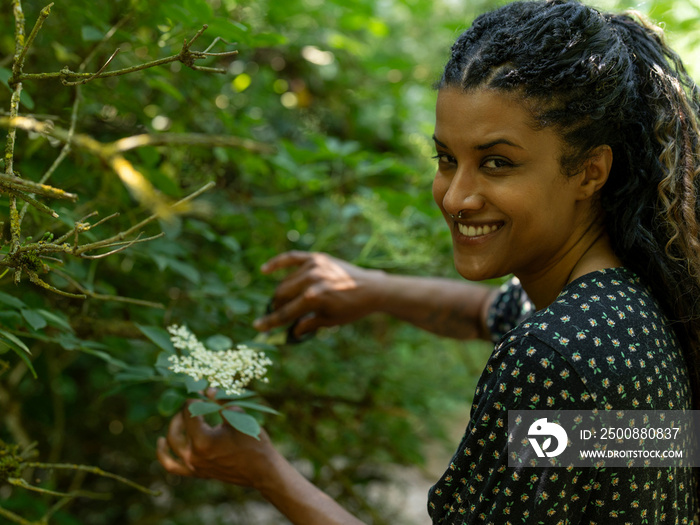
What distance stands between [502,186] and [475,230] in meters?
0.12

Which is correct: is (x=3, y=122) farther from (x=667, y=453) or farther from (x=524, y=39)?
(x=667, y=453)

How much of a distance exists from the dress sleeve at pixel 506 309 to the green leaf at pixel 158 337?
0.90 metres

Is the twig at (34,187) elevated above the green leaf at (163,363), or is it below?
above

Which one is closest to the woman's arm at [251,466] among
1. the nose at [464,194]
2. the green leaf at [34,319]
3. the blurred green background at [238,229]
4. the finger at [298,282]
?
the blurred green background at [238,229]

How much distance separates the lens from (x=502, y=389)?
3.05 ft

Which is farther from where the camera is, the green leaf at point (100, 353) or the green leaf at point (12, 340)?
the green leaf at point (100, 353)

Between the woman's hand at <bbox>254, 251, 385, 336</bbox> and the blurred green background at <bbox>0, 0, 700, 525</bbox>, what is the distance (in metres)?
0.08

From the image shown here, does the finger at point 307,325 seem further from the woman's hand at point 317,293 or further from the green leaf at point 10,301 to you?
the green leaf at point 10,301

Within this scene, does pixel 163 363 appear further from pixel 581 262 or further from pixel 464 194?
pixel 581 262

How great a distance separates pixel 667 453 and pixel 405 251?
0.91 metres

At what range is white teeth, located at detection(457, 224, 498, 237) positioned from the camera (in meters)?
1.12

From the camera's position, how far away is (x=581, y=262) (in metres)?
1.15

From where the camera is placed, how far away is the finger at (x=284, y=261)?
1518 millimetres

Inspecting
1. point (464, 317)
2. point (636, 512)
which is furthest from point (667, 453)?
point (464, 317)
